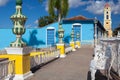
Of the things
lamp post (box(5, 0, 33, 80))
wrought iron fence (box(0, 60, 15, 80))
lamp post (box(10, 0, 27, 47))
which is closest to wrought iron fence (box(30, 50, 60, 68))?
lamp post (box(5, 0, 33, 80))

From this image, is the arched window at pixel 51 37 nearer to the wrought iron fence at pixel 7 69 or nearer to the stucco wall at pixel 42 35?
the stucco wall at pixel 42 35

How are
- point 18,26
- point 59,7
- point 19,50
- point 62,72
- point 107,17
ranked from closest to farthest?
point 19,50 < point 18,26 < point 62,72 < point 59,7 < point 107,17

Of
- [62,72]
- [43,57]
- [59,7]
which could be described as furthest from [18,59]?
[59,7]

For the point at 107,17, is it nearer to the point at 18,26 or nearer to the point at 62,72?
the point at 62,72

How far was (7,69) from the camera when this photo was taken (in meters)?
9.45

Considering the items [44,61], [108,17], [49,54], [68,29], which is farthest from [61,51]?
[108,17]

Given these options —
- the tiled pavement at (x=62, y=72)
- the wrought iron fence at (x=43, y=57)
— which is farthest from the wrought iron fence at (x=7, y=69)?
the wrought iron fence at (x=43, y=57)

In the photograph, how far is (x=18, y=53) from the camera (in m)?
9.98

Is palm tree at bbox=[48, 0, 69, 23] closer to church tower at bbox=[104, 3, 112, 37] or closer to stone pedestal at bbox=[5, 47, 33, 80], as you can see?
stone pedestal at bbox=[5, 47, 33, 80]

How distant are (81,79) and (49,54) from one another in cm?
805

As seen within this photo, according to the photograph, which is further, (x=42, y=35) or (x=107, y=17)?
(x=107, y=17)

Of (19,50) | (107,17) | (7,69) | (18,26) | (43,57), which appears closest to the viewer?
(7,69)

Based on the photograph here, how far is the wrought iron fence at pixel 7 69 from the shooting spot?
9.04m

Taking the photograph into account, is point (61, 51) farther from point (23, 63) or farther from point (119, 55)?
point (119, 55)
